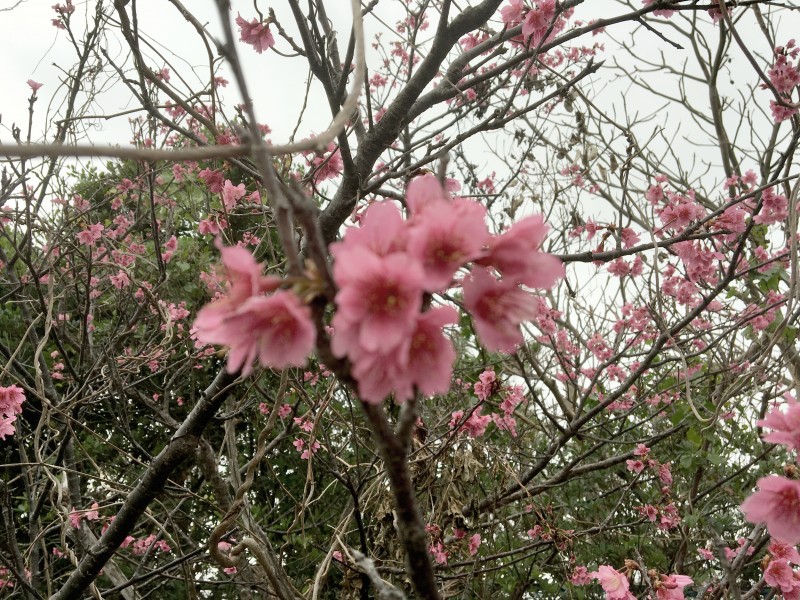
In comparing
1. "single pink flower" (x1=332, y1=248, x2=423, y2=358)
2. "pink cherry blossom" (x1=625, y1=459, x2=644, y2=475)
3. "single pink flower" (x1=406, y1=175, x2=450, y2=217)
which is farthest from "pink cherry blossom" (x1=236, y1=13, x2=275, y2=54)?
"pink cherry blossom" (x1=625, y1=459, x2=644, y2=475)

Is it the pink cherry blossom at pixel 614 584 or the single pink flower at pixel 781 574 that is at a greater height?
the pink cherry blossom at pixel 614 584

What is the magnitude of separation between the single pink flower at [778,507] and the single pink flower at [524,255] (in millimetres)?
623

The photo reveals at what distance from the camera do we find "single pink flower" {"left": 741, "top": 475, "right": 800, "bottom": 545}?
100 cm

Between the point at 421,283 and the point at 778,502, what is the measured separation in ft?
2.88

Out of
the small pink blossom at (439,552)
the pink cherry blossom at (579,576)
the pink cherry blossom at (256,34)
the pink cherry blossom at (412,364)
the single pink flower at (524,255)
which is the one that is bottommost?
the pink cherry blossom at (412,364)

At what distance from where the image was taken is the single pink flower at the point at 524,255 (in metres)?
0.74

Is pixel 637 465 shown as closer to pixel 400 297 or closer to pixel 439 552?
pixel 439 552

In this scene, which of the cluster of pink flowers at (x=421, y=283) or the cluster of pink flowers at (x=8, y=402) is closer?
the cluster of pink flowers at (x=421, y=283)

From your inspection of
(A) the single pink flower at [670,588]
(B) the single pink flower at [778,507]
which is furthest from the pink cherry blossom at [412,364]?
(A) the single pink flower at [670,588]

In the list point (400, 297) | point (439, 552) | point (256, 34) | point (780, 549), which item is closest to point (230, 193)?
point (256, 34)

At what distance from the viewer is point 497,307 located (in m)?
0.76

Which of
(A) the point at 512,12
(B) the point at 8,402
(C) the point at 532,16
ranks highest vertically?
(A) the point at 512,12

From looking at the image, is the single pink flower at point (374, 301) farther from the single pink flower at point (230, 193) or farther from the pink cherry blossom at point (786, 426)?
the single pink flower at point (230, 193)

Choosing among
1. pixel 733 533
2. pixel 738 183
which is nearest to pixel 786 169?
pixel 738 183
